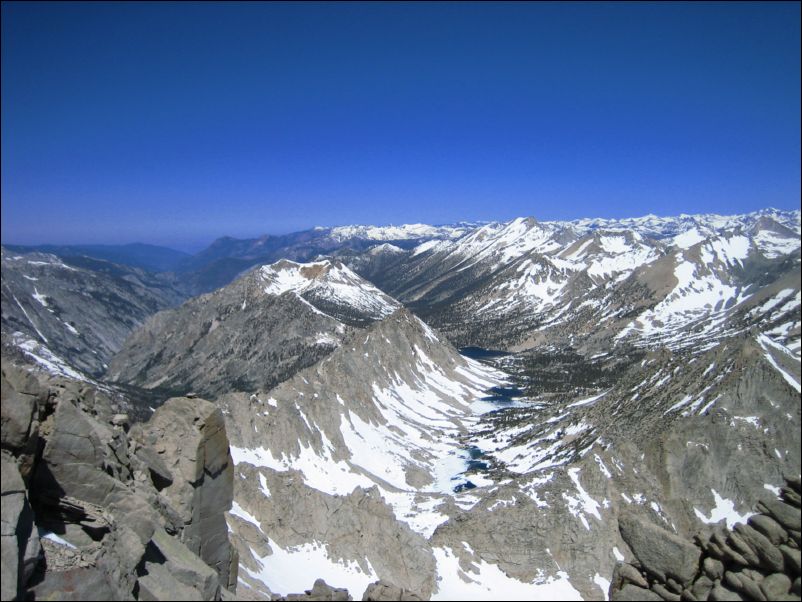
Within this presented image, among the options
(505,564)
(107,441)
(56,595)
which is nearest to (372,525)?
(505,564)

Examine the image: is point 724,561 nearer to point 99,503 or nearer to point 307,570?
point 99,503

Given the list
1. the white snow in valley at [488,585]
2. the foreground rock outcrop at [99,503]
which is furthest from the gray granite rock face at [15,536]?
the white snow in valley at [488,585]

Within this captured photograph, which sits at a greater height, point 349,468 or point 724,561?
point 724,561

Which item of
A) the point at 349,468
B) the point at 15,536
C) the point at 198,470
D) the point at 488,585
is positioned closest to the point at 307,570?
the point at 488,585

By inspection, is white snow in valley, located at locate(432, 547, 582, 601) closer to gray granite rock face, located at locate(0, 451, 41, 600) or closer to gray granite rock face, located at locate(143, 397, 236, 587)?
gray granite rock face, located at locate(143, 397, 236, 587)

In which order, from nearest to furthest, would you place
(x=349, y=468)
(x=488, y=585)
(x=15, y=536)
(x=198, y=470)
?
(x=15, y=536) → (x=198, y=470) → (x=488, y=585) → (x=349, y=468)

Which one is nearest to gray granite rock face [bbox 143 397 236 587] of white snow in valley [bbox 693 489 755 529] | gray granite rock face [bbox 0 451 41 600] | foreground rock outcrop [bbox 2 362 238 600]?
foreground rock outcrop [bbox 2 362 238 600]

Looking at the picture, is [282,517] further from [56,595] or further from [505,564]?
[56,595]
